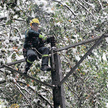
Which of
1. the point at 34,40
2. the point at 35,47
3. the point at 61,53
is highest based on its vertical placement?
the point at 34,40

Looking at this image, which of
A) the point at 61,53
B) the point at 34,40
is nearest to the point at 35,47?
the point at 34,40

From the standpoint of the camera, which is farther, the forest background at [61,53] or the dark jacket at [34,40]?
the forest background at [61,53]

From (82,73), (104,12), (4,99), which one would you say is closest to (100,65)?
(82,73)

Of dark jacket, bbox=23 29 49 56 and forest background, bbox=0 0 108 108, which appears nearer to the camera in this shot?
dark jacket, bbox=23 29 49 56

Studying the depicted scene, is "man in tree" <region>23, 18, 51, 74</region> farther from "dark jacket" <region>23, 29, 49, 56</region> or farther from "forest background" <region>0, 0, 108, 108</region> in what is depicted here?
"forest background" <region>0, 0, 108, 108</region>

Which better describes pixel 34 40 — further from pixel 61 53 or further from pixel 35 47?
pixel 61 53

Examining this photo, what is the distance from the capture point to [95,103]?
20.8 feet

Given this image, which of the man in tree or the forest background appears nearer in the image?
the man in tree

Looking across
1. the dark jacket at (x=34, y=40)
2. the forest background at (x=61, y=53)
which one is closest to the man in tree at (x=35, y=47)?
the dark jacket at (x=34, y=40)

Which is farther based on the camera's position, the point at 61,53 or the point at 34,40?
the point at 61,53

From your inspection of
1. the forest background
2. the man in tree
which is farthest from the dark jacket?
the forest background

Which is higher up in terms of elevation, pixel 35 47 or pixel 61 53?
pixel 35 47

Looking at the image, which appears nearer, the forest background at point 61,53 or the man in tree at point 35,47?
the man in tree at point 35,47

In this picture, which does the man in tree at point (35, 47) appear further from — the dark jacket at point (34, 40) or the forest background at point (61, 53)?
the forest background at point (61, 53)
